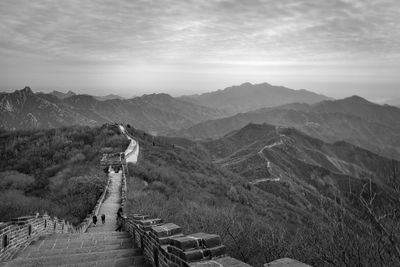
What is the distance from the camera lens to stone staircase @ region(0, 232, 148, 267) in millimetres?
7742

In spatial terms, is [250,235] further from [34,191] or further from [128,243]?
[34,191]

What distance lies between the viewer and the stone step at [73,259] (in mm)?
7750

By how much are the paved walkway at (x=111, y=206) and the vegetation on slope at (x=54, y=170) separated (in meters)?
0.80

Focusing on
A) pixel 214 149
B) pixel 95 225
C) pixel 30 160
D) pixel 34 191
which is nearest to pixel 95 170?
pixel 34 191

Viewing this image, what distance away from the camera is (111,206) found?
69.1 feet

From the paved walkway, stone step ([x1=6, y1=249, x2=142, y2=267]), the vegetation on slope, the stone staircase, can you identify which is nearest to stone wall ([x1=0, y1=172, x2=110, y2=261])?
the stone staircase

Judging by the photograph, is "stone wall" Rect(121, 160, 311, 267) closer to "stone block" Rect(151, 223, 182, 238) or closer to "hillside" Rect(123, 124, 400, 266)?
"stone block" Rect(151, 223, 182, 238)

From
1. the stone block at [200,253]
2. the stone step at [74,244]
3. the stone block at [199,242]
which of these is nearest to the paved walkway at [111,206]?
the stone step at [74,244]

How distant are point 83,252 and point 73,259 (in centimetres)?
90

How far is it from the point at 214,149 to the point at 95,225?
5656 inches

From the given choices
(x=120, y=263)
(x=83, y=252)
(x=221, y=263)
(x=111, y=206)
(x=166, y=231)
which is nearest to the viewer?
(x=221, y=263)

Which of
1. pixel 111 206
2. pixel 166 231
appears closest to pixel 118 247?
pixel 166 231

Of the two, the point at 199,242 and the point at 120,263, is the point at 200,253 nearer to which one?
the point at 199,242

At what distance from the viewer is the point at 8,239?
8906 mm
